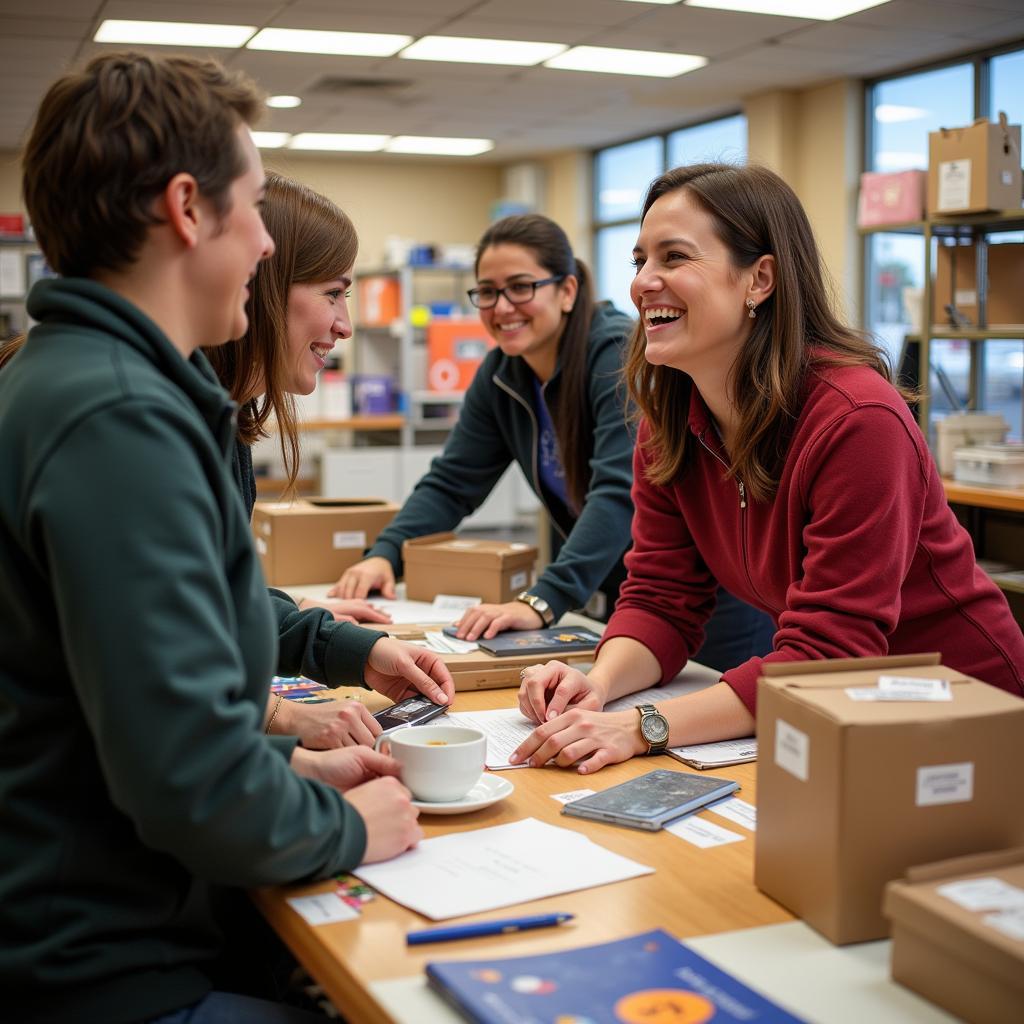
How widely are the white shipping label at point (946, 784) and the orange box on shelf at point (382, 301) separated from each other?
8.09m

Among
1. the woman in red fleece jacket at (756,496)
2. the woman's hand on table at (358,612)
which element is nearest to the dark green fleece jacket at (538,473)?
the woman's hand on table at (358,612)

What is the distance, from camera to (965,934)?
848 mm

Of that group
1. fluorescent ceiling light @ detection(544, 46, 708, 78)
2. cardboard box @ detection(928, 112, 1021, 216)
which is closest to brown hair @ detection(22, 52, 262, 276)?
cardboard box @ detection(928, 112, 1021, 216)

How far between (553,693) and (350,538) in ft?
3.96

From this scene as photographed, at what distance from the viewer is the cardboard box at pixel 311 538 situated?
8.64 feet

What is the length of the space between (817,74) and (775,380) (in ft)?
19.4

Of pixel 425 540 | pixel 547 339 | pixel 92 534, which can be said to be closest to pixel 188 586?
pixel 92 534

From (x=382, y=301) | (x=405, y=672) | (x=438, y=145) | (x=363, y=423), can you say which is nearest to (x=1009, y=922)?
(x=405, y=672)

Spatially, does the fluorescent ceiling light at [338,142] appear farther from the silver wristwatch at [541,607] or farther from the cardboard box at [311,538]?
the silver wristwatch at [541,607]

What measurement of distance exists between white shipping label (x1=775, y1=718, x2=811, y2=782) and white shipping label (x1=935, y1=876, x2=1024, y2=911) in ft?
0.50

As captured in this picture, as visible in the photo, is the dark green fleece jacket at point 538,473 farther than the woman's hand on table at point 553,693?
Yes

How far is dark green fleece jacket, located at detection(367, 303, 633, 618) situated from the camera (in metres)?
2.35

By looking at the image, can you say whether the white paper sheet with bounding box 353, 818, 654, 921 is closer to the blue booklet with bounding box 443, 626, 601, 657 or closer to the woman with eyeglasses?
the blue booklet with bounding box 443, 626, 601, 657

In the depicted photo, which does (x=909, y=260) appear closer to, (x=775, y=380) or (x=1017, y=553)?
(x=1017, y=553)
